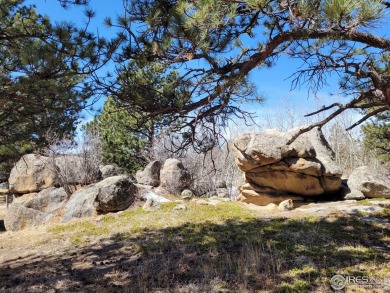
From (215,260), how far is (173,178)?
270 inches

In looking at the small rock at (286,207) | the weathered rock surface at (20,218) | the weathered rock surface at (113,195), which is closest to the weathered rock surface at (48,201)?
the weathered rock surface at (20,218)

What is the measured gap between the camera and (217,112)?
148 inches

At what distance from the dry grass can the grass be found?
0.04 ft

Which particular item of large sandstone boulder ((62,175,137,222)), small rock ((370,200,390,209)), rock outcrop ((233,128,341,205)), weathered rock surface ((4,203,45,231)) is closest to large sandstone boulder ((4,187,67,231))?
weathered rock surface ((4,203,45,231))

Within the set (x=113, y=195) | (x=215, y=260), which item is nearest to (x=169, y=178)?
(x=113, y=195)

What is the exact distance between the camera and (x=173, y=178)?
11.3 metres

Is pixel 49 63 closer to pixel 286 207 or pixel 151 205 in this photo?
pixel 151 205

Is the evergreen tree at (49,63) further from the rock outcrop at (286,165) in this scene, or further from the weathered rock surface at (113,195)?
the rock outcrop at (286,165)

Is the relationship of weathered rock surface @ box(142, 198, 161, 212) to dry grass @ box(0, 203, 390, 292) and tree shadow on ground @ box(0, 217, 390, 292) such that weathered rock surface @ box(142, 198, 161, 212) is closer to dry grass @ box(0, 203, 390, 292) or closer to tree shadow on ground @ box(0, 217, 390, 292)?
dry grass @ box(0, 203, 390, 292)

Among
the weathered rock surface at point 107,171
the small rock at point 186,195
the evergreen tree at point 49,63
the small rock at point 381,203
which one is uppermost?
the evergreen tree at point 49,63

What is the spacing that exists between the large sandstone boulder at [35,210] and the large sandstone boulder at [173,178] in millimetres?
3282

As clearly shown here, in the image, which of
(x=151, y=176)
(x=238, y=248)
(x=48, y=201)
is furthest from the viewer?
(x=151, y=176)

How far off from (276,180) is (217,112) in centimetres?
597

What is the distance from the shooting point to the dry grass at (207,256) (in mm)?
3857
